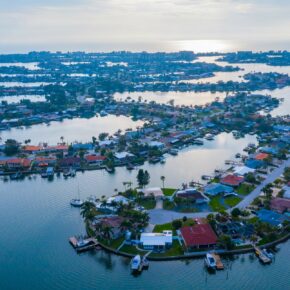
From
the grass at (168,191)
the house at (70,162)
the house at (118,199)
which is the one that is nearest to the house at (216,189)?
the grass at (168,191)

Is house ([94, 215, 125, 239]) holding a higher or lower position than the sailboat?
higher

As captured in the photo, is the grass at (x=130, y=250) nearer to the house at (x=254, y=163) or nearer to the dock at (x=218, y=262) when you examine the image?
the dock at (x=218, y=262)

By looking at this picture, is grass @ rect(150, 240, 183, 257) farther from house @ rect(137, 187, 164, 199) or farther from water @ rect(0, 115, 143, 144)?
water @ rect(0, 115, 143, 144)

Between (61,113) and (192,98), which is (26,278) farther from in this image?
(192,98)

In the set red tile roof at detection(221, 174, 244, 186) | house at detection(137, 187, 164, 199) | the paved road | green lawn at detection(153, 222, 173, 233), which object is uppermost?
red tile roof at detection(221, 174, 244, 186)

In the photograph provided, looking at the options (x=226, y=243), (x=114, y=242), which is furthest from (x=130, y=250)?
(x=226, y=243)

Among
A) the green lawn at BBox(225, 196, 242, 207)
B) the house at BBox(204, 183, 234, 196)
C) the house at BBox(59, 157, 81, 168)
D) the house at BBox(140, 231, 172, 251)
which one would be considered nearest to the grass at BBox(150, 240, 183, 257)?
the house at BBox(140, 231, 172, 251)
